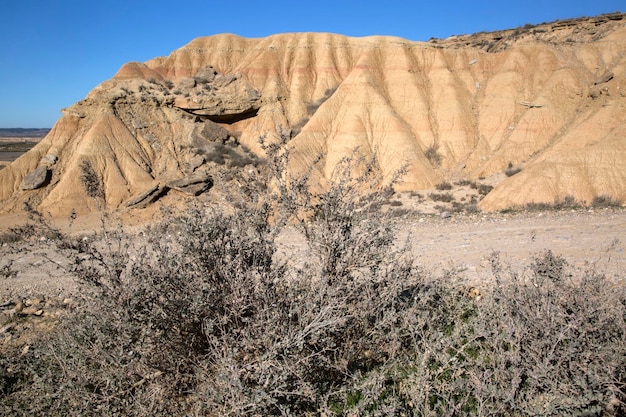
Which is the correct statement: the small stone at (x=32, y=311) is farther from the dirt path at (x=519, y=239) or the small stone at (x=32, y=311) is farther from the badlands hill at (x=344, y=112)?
the badlands hill at (x=344, y=112)

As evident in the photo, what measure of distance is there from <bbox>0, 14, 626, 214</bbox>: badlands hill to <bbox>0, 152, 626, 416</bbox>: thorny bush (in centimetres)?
1556

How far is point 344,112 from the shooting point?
2562 cm

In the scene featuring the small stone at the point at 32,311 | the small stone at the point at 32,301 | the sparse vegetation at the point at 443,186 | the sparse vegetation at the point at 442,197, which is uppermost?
the sparse vegetation at the point at 443,186

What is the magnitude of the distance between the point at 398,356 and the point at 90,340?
119 inches

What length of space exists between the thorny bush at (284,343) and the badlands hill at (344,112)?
1556 cm

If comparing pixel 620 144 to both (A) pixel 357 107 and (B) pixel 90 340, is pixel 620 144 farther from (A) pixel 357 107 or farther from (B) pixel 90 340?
(B) pixel 90 340

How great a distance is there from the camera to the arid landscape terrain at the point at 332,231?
321 centimetres

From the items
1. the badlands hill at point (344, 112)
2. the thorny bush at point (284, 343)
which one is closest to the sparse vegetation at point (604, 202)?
the badlands hill at point (344, 112)

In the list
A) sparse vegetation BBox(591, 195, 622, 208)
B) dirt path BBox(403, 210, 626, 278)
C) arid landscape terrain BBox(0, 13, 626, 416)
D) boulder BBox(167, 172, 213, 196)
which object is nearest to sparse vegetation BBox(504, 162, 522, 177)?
arid landscape terrain BBox(0, 13, 626, 416)

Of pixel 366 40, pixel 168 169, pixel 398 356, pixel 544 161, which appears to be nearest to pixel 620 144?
pixel 544 161

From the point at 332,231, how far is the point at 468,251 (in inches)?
277

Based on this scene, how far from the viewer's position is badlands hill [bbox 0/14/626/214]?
2227cm

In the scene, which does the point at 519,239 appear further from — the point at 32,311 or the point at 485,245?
the point at 32,311

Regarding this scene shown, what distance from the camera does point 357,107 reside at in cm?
2533
